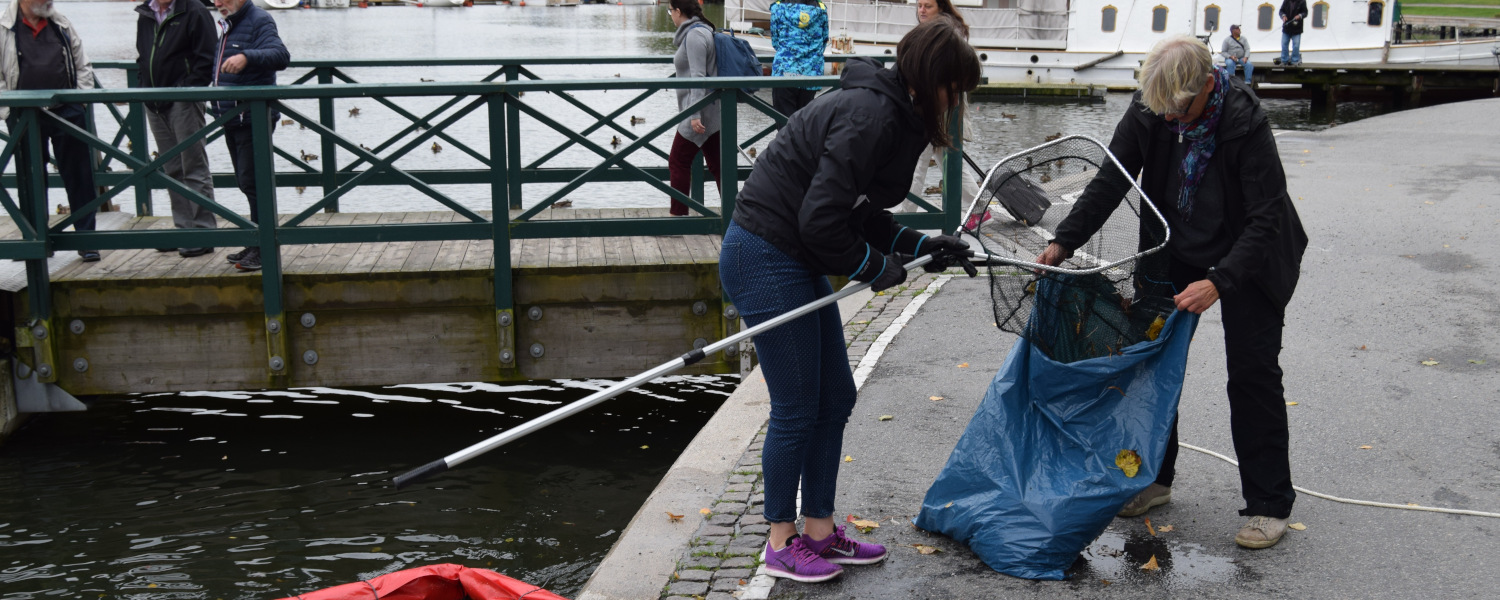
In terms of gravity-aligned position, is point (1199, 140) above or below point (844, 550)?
above

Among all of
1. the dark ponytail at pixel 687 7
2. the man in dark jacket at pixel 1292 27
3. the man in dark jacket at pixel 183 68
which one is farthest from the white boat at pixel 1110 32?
the man in dark jacket at pixel 183 68

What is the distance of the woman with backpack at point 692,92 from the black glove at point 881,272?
443cm

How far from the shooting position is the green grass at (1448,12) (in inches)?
1786

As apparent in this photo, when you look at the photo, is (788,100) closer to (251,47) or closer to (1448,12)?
(251,47)

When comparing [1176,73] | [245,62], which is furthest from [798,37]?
[1176,73]

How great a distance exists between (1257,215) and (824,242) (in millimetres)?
1497

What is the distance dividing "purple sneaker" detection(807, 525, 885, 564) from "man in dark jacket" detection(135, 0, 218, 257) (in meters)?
4.93

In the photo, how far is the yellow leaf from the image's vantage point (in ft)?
13.2

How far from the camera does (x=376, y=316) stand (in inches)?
278

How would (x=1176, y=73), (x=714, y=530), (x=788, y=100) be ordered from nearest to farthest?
1. (x=1176, y=73)
2. (x=714, y=530)
3. (x=788, y=100)

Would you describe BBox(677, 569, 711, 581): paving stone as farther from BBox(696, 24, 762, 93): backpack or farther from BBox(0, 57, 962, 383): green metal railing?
BBox(696, 24, 762, 93): backpack

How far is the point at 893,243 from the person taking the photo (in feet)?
13.5

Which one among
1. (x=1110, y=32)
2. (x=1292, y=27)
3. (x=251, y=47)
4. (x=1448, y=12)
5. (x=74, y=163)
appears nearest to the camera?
(x=251, y=47)

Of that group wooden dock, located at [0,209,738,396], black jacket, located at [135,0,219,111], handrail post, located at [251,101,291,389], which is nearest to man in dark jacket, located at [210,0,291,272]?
black jacket, located at [135,0,219,111]
